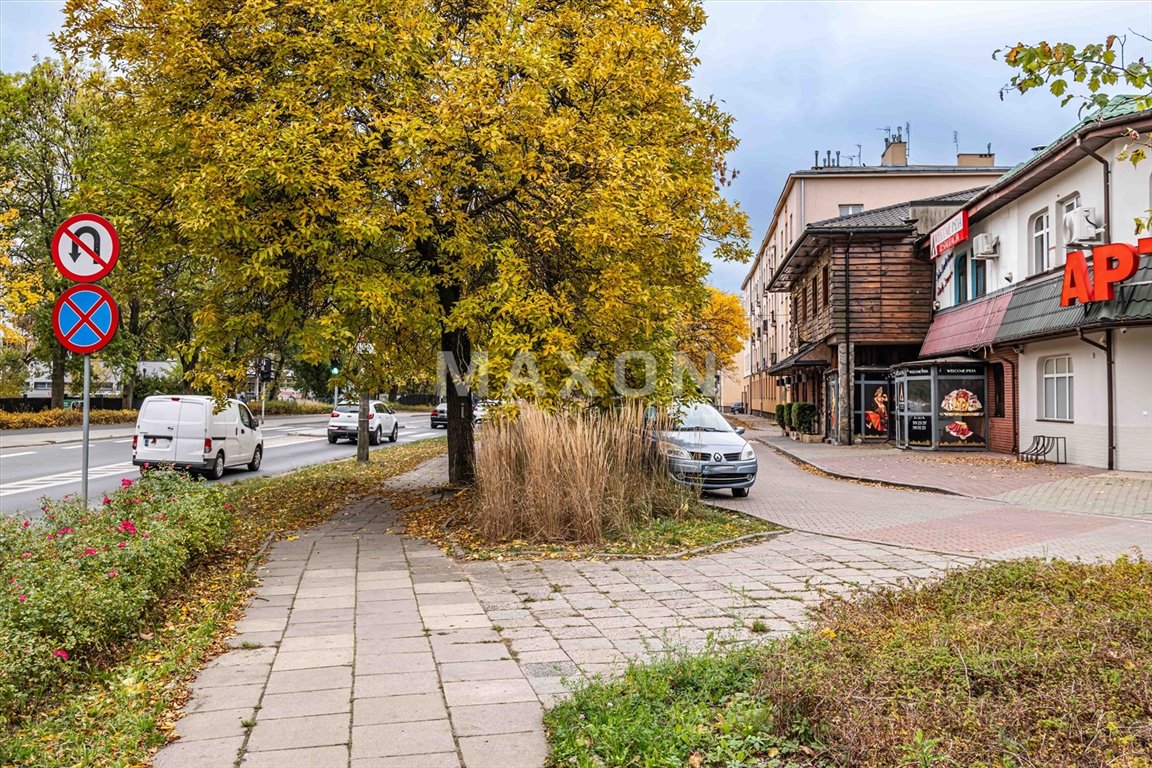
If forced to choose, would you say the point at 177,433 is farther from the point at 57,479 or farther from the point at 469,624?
the point at 469,624

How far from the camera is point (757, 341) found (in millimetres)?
65875

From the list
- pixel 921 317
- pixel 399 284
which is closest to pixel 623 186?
pixel 399 284

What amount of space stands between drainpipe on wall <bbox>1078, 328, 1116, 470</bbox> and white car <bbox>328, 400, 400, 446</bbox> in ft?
72.2

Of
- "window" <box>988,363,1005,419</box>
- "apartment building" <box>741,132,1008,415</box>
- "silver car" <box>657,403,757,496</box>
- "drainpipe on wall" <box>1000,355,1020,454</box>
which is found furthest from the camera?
"apartment building" <box>741,132,1008,415</box>

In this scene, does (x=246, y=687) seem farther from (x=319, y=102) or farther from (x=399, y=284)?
(x=319, y=102)

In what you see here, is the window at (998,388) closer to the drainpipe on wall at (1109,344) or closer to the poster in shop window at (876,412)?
the poster in shop window at (876,412)

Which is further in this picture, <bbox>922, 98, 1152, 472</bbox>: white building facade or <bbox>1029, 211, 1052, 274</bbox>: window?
<bbox>1029, 211, 1052, 274</bbox>: window

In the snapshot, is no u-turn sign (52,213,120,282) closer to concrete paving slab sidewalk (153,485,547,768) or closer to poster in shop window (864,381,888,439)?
concrete paving slab sidewalk (153,485,547,768)

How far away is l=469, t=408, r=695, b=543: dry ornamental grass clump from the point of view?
9312 millimetres

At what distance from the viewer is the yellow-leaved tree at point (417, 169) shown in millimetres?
9523

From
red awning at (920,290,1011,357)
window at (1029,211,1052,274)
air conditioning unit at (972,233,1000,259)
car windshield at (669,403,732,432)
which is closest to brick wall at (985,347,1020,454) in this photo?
red awning at (920,290,1011,357)

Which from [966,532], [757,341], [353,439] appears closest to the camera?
[966,532]

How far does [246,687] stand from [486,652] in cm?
140

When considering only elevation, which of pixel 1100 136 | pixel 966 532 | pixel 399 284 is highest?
pixel 1100 136
